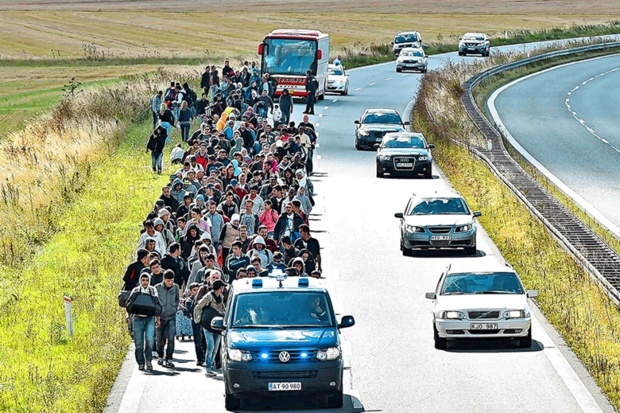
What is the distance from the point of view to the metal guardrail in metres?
22.9

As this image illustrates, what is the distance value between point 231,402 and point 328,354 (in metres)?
1.28

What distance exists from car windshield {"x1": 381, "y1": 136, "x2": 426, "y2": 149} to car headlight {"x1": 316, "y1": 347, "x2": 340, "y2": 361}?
24093 millimetres

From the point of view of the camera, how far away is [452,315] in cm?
1988

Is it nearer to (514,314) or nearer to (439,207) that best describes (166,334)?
(514,314)

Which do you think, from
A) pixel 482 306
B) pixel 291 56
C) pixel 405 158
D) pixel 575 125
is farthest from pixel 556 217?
pixel 291 56

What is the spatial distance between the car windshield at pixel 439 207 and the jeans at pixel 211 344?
11.0m

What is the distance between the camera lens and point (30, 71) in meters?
81.4

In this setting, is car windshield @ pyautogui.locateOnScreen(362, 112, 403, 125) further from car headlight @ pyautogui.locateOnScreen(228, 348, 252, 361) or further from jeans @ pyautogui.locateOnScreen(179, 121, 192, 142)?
car headlight @ pyautogui.locateOnScreen(228, 348, 252, 361)

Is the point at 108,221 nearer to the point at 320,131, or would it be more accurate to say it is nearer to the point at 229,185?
the point at 229,185

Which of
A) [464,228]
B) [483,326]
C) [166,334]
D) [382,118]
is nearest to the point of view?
[166,334]

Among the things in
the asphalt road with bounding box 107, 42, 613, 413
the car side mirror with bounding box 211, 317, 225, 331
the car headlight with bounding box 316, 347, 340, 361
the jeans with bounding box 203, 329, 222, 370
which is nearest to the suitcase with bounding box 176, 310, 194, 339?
the asphalt road with bounding box 107, 42, 613, 413

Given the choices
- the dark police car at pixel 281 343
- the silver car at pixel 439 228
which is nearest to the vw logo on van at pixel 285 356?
the dark police car at pixel 281 343

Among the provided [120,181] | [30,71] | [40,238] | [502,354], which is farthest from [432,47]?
[502,354]

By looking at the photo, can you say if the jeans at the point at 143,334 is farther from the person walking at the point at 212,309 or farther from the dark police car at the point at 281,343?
the dark police car at the point at 281,343
